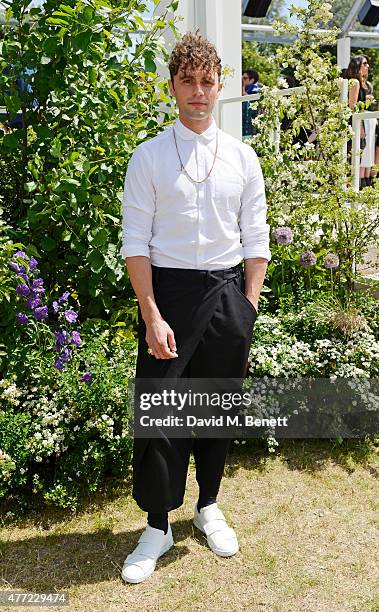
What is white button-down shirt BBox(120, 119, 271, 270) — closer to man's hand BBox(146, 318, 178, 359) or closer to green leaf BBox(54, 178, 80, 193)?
man's hand BBox(146, 318, 178, 359)

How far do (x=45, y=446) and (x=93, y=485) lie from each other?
291 millimetres

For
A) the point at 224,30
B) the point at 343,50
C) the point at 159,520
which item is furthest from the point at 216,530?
the point at 224,30

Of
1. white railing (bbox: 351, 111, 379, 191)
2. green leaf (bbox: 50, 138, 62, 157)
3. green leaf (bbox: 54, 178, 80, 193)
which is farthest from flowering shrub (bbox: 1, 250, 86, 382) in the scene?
white railing (bbox: 351, 111, 379, 191)

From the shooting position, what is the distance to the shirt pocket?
2.42 meters

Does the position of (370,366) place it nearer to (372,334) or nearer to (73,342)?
(372,334)

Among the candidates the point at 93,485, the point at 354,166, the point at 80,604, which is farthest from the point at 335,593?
the point at 354,166

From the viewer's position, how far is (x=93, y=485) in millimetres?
3066

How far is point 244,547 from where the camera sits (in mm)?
2836

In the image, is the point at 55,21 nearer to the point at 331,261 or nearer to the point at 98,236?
the point at 98,236

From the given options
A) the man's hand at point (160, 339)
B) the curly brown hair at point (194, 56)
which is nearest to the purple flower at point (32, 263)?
the man's hand at point (160, 339)

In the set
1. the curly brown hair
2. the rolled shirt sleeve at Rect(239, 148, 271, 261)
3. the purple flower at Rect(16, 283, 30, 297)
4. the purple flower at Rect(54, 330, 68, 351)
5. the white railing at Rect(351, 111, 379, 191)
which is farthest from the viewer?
the white railing at Rect(351, 111, 379, 191)

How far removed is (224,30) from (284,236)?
211 cm

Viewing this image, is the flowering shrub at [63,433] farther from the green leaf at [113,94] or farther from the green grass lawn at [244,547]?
the green leaf at [113,94]

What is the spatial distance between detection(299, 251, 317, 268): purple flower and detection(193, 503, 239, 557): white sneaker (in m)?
1.66
